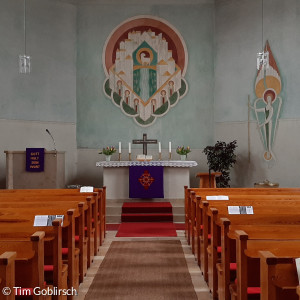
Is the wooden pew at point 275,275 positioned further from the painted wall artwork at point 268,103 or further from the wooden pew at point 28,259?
the painted wall artwork at point 268,103

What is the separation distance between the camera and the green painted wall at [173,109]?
466 inches

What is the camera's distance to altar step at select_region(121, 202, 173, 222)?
327 inches

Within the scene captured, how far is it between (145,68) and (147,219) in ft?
16.7

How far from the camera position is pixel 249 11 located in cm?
1118

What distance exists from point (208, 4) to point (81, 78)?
397 cm


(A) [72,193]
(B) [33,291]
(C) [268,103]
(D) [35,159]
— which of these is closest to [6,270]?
(B) [33,291]

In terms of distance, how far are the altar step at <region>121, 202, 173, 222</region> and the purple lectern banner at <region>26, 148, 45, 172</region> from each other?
194 centimetres

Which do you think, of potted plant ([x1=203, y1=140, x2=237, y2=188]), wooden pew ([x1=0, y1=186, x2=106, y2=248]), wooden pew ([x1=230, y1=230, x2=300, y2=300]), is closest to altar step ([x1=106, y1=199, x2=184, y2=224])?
wooden pew ([x1=0, y1=186, x2=106, y2=248])

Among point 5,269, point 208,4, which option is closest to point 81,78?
point 208,4

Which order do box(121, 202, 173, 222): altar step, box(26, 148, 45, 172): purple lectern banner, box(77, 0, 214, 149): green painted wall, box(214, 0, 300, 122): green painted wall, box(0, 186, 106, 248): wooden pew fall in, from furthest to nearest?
box(77, 0, 214, 149): green painted wall, box(214, 0, 300, 122): green painted wall, box(26, 148, 45, 172): purple lectern banner, box(121, 202, 173, 222): altar step, box(0, 186, 106, 248): wooden pew

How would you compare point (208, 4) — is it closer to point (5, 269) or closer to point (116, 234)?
point (116, 234)

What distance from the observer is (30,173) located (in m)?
9.12

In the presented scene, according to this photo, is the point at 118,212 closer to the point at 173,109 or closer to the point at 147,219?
the point at 147,219

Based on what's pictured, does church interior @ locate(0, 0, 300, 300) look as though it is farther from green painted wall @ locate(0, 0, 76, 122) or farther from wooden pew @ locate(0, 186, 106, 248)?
wooden pew @ locate(0, 186, 106, 248)
